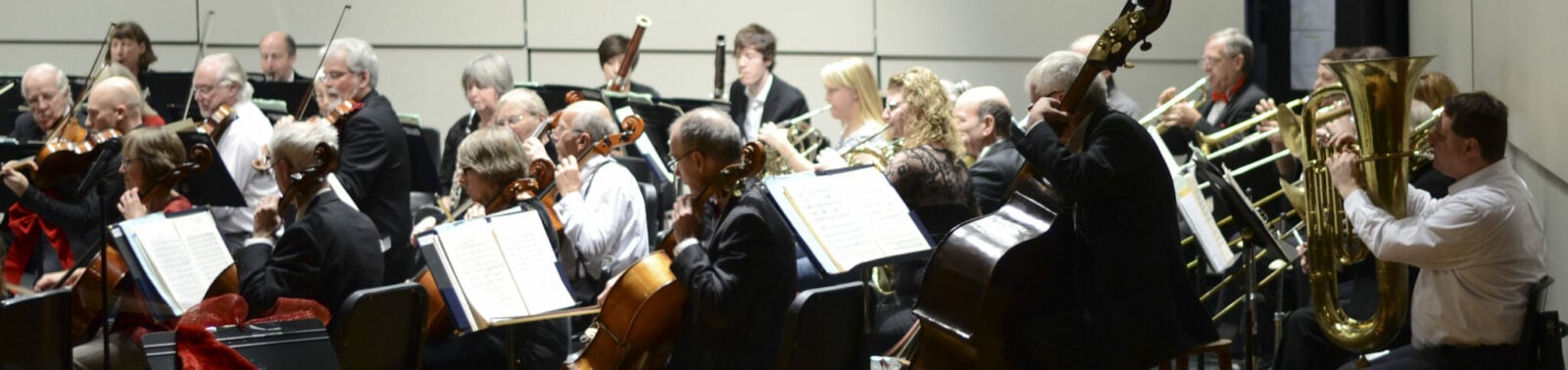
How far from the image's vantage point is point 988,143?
4.89m

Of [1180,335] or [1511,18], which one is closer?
[1180,335]

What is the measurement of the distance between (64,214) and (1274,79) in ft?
16.0

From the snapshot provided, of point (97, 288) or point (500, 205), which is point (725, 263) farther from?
point (97, 288)

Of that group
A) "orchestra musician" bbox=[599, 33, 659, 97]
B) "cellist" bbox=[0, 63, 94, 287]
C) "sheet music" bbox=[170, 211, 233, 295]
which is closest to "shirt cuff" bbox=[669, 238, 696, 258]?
"sheet music" bbox=[170, 211, 233, 295]

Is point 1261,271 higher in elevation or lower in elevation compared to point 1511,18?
lower

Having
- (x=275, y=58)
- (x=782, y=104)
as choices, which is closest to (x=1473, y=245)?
(x=782, y=104)

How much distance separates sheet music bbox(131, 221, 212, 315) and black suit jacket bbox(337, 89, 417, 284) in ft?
4.02

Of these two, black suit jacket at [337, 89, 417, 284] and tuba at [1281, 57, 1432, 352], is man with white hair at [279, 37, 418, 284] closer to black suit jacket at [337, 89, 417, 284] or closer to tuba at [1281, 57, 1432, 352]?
black suit jacket at [337, 89, 417, 284]

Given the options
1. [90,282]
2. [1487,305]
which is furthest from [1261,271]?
[90,282]

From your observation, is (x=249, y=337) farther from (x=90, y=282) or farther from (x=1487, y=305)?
(x=1487, y=305)

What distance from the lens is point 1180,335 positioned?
3.30 metres

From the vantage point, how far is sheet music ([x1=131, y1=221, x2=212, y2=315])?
12.3 feet

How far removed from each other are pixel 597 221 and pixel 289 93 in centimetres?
267

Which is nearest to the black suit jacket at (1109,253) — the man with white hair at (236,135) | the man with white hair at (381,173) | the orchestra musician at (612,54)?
the man with white hair at (381,173)
